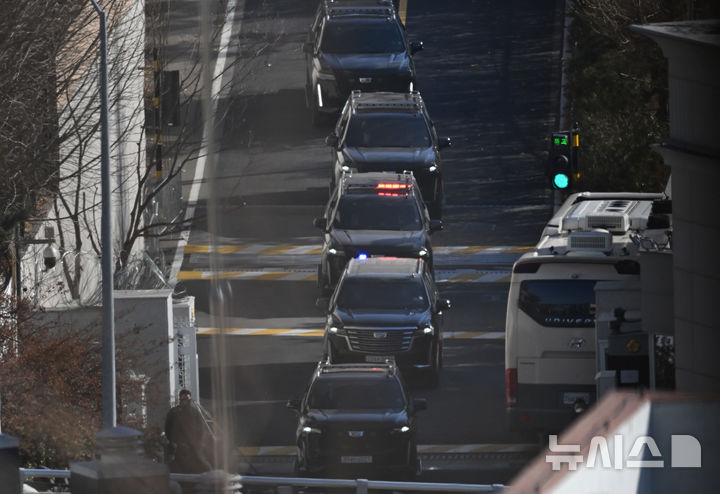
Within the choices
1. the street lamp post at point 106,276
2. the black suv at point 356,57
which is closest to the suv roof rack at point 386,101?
the black suv at point 356,57

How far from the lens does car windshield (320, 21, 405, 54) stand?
39906mm

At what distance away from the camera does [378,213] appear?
3092 cm

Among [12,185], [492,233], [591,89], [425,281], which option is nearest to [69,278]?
[12,185]

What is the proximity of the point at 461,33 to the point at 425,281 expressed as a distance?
2213 centimetres

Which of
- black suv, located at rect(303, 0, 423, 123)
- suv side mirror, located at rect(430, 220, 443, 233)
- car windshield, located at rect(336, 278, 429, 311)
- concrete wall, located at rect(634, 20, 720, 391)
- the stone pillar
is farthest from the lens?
black suv, located at rect(303, 0, 423, 123)

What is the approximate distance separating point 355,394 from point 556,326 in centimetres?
288

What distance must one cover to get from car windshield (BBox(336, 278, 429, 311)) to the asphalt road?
1.40 meters

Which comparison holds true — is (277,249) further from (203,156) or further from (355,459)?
(355,459)

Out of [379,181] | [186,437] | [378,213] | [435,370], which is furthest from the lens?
[379,181]

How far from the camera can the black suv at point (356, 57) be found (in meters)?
39.6

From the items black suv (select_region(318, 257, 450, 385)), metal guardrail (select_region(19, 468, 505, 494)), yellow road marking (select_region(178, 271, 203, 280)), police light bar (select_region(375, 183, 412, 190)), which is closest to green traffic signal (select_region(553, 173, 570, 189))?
black suv (select_region(318, 257, 450, 385))

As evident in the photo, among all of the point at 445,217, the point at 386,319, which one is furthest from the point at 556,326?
the point at 445,217

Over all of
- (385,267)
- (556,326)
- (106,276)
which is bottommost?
(556,326)

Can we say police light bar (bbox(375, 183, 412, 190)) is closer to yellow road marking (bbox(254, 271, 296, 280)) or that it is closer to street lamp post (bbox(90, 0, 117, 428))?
yellow road marking (bbox(254, 271, 296, 280))
